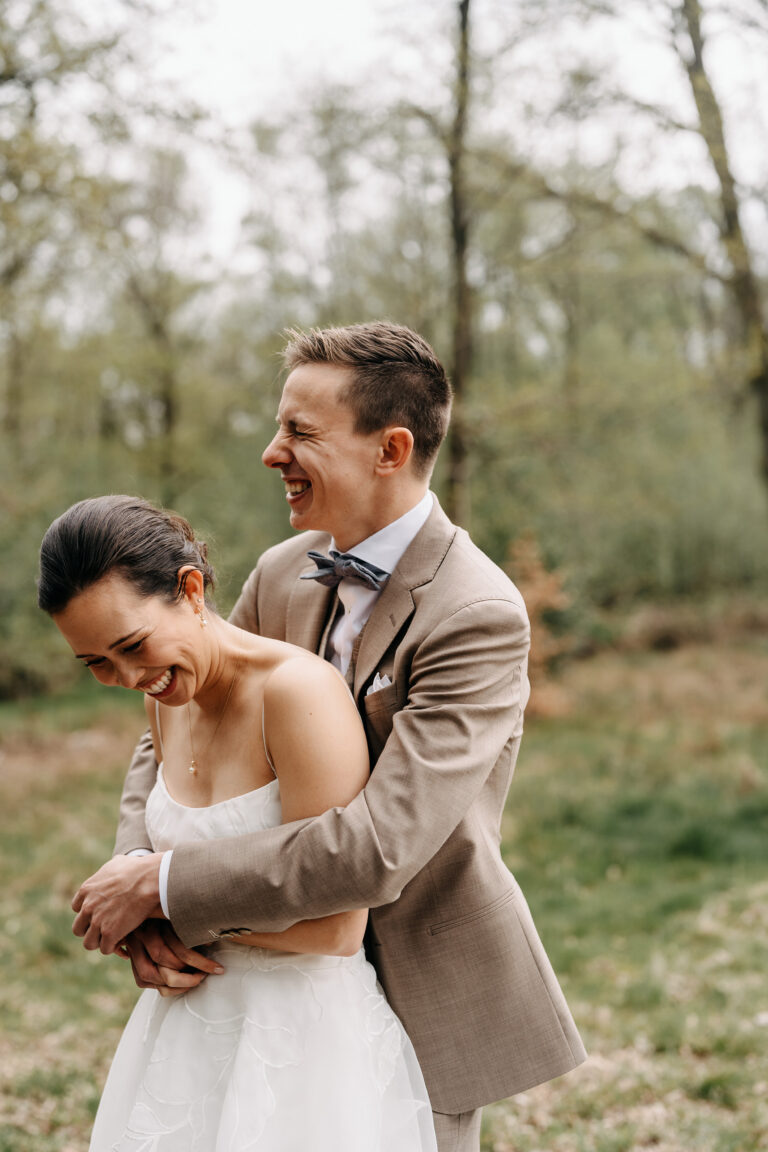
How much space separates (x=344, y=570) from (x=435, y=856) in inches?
27.0

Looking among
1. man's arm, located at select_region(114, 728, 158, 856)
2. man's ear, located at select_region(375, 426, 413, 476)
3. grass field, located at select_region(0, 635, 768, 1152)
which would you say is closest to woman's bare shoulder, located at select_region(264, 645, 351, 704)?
man's ear, located at select_region(375, 426, 413, 476)

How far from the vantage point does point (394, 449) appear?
2.37 m

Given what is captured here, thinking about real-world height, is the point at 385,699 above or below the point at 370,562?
below

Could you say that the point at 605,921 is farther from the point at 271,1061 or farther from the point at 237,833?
the point at 237,833

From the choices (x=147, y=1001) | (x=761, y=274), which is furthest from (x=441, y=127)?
(x=147, y=1001)

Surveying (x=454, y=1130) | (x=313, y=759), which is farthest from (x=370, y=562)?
(x=454, y=1130)

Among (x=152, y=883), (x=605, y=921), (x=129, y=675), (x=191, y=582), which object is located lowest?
(x=605, y=921)

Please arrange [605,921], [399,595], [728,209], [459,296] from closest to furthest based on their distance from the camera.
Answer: [399,595]
[605,921]
[728,209]
[459,296]

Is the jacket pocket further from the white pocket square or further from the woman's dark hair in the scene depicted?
the woman's dark hair

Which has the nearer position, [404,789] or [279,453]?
[404,789]

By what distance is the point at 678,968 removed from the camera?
18.8ft

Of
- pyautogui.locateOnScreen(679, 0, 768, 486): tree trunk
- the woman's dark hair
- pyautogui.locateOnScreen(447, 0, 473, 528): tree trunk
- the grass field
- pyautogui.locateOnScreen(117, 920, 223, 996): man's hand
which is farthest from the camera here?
pyautogui.locateOnScreen(447, 0, 473, 528): tree trunk

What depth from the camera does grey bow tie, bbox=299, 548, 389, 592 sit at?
2375 millimetres

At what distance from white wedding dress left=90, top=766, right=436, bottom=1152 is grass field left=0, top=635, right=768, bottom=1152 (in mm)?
2197
